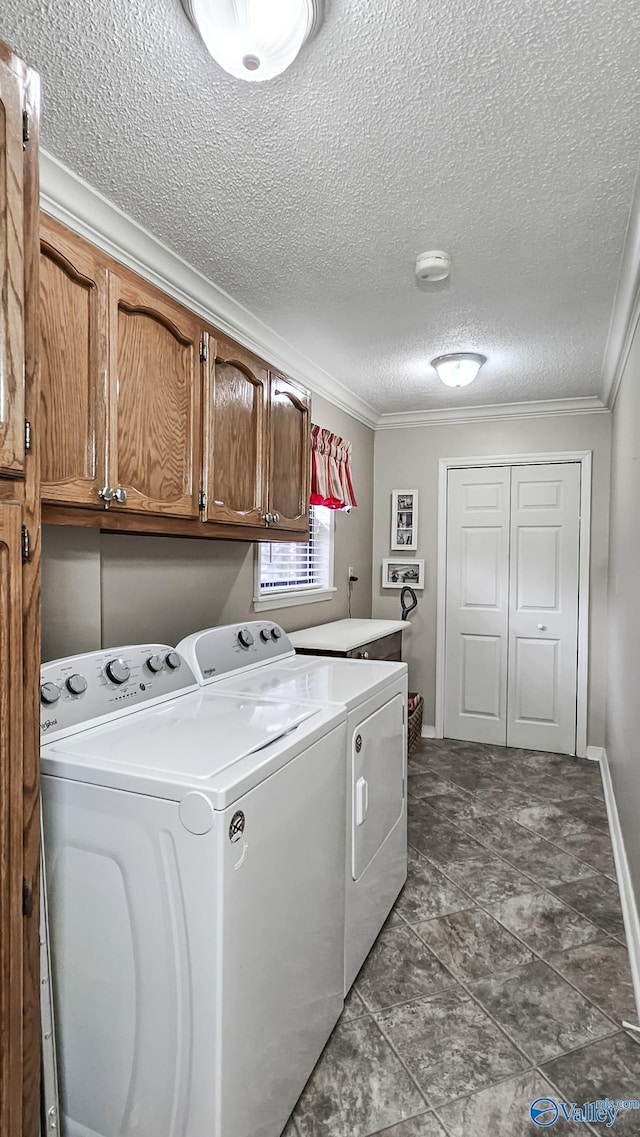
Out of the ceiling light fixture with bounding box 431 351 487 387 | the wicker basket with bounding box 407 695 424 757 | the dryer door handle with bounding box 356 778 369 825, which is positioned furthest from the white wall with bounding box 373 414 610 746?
the dryer door handle with bounding box 356 778 369 825

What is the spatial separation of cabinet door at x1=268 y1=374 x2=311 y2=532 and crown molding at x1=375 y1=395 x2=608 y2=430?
2031mm

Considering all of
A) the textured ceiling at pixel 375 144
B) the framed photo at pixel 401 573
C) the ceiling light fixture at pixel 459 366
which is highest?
the textured ceiling at pixel 375 144

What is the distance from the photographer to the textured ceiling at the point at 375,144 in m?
1.26

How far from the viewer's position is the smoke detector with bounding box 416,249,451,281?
2.16 meters

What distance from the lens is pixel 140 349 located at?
170cm

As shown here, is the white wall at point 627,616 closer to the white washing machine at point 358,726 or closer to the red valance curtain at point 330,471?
the white washing machine at point 358,726

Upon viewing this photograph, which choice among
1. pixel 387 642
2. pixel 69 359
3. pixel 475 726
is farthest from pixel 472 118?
pixel 475 726

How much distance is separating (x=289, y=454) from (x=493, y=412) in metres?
2.38

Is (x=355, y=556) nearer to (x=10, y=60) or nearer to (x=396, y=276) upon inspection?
(x=396, y=276)

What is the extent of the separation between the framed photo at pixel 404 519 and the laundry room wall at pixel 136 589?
140 cm

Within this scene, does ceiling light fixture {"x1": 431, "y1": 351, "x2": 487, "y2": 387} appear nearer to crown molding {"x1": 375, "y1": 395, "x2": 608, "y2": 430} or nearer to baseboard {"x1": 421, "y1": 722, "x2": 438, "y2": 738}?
crown molding {"x1": 375, "y1": 395, "x2": 608, "y2": 430}

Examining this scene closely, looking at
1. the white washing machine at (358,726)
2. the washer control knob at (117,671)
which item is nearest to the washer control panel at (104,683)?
the washer control knob at (117,671)

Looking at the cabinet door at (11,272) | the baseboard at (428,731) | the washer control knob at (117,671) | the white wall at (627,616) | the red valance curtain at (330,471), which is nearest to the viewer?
the cabinet door at (11,272)

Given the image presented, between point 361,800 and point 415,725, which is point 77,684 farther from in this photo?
point 415,725
